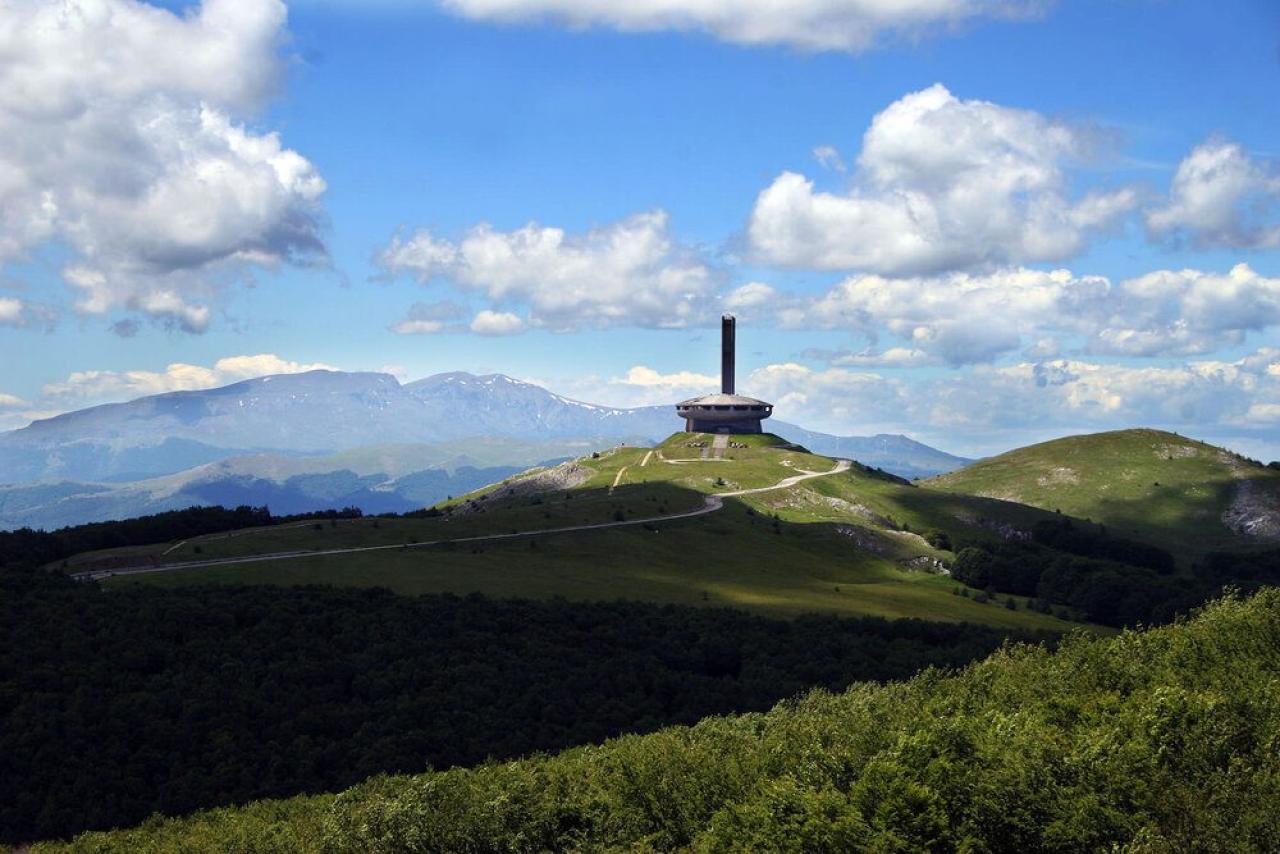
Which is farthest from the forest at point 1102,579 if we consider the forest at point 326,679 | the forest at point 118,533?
the forest at point 118,533

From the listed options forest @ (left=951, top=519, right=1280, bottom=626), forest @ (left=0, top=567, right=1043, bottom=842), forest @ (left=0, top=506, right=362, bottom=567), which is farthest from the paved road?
forest @ (left=951, top=519, right=1280, bottom=626)

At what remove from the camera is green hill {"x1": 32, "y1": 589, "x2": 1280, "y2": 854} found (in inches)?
1779

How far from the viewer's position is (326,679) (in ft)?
303

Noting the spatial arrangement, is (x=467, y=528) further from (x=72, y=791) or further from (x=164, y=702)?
(x=72, y=791)

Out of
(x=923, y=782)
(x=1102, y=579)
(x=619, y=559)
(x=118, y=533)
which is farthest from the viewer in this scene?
(x=1102, y=579)

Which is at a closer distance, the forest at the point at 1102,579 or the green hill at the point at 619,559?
the green hill at the point at 619,559

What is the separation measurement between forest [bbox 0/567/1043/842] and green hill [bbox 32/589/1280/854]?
1214 centimetres

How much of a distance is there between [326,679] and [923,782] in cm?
5944

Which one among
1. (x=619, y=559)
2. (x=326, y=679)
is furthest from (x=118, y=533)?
(x=619, y=559)

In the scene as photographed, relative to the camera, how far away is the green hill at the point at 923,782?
4519cm

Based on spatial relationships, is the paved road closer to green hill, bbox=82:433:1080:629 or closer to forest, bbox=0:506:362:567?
green hill, bbox=82:433:1080:629

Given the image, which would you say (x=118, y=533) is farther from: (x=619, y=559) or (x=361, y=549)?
(x=619, y=559)

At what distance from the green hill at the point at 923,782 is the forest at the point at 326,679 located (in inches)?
478

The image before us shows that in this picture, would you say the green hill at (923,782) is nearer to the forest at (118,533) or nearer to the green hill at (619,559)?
the green hill at (619,559)
